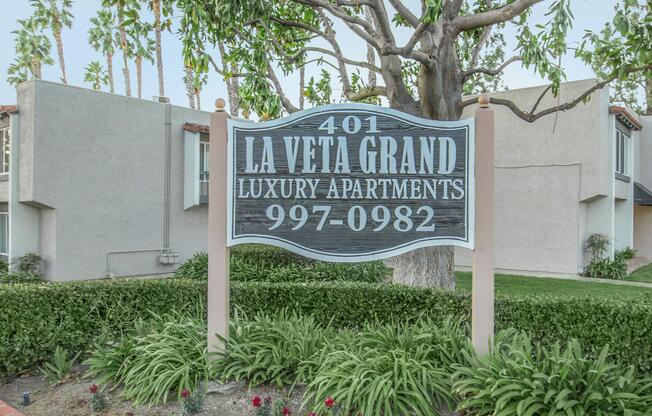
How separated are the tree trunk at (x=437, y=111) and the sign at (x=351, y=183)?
3897 mm

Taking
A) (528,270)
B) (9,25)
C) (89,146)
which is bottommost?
(528,270)

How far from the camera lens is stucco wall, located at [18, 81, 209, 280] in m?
13.7

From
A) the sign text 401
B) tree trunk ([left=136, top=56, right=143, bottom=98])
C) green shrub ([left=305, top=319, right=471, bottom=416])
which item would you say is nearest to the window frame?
the sign text 401

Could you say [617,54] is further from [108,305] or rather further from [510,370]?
[108,305]

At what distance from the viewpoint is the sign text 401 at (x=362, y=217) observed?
4.52 m

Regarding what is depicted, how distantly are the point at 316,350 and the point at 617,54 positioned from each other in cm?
680

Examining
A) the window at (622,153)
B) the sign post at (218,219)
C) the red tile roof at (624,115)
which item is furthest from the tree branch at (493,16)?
the window at (622,153)

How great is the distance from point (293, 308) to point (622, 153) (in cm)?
1570

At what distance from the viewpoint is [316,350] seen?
4496mm

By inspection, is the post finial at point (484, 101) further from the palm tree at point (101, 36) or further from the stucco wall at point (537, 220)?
the palm tree at point (101, 36)

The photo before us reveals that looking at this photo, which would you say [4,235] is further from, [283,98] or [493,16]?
[493,16]

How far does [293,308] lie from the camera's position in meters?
5.99

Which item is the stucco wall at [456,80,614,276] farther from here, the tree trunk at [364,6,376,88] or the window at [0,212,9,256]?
the window at [0,212,9,256]

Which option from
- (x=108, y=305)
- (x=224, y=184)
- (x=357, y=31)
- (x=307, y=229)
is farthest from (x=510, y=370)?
(x=357, y=31)
